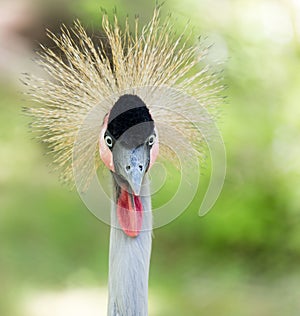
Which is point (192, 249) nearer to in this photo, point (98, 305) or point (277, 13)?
point (98, 305)

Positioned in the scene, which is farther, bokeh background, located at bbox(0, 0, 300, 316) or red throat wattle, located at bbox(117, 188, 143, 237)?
bokeh background, located at bbox(0, 0, 300, 316)

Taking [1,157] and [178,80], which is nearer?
[178,80]

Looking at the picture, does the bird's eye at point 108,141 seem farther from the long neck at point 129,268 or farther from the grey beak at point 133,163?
the long neck at point 129,268

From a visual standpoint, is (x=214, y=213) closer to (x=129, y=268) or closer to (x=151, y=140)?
(x=129, y=268)

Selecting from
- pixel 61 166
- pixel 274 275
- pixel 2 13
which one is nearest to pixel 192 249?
pixel 274 275

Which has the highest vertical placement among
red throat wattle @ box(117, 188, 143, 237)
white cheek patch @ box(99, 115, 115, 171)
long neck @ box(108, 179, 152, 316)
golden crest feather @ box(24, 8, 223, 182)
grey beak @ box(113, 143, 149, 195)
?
golden crest feather @ box(24, 8, 223, 182)

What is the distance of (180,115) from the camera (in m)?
1.66

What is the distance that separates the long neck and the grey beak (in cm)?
17

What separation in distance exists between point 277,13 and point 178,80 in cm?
205

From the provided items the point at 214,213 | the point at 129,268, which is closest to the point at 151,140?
the point at 129,268

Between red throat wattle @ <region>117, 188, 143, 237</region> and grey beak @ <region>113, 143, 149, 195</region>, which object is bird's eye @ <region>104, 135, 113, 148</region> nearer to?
grey beak @ <region>113, 143, 149, 195</region>

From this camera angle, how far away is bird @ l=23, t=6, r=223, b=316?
159cm

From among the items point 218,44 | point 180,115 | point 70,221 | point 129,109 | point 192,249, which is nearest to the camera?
point 129,109

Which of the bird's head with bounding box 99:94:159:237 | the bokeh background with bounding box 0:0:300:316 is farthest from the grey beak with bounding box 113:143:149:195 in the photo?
the bokeh background with bounding box 0:0:300:316
